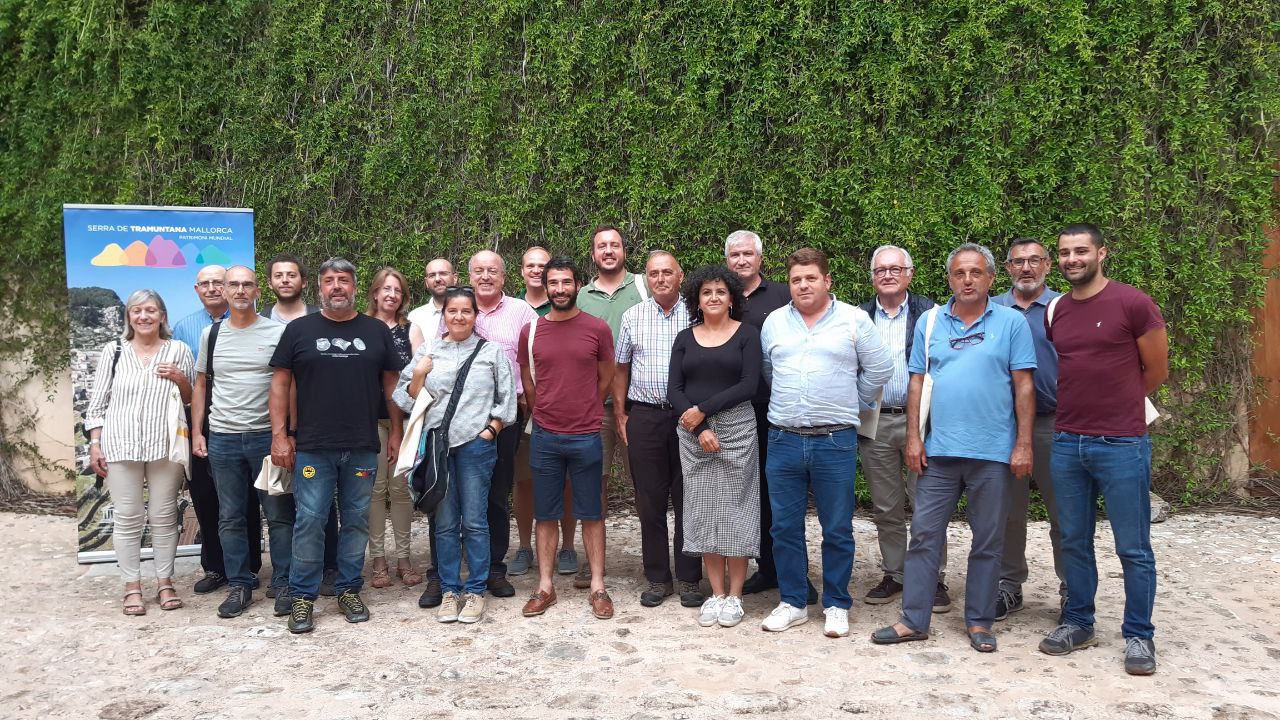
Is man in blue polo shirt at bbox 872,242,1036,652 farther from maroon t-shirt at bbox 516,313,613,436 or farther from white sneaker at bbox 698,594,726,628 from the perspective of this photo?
maroon t-shirt at bbox 516,313,613,436

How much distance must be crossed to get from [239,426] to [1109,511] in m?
4.11

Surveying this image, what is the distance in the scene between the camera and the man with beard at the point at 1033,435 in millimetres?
4070

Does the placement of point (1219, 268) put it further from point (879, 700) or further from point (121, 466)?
point (121, 466)

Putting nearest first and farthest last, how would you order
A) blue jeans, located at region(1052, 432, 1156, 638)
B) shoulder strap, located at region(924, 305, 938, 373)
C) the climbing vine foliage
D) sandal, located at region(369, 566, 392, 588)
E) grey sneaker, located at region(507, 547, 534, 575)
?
blue jeans, located at region(1052, 432, 1156, 638)
shoulder strap, located at region(924, 305, 938, 373)
sandal, located at region(369, 566, 392, 588)
grey sneaker, located at region(507, 547, 534, 575)
the climbing vine foliage

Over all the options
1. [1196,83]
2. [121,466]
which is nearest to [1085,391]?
[1196,83]

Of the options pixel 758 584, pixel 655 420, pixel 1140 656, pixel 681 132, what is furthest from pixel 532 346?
pixel 1140 656

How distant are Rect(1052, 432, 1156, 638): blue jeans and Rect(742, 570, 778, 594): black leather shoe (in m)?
1.46

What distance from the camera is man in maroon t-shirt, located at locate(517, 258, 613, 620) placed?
4.38 metres

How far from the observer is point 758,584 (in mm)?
4625

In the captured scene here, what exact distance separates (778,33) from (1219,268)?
326 centimetres

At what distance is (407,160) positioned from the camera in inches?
258

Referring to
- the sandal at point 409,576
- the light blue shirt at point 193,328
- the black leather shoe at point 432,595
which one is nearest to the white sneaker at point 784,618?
the black leather shoe at point 432,595

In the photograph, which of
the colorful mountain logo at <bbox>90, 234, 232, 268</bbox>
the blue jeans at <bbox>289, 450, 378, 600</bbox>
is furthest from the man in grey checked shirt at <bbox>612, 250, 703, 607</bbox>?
the colorful mountain logo at <bbox>90, 234, 232, 268</bbox>

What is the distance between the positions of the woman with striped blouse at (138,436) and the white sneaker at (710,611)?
272 cm
